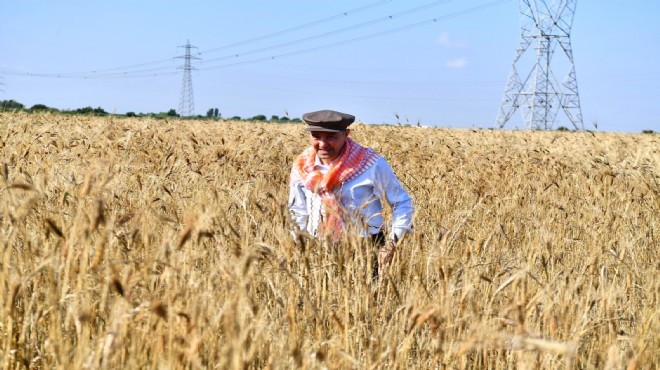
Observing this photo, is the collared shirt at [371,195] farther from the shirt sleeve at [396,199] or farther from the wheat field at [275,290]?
the wheat field at [275,290]

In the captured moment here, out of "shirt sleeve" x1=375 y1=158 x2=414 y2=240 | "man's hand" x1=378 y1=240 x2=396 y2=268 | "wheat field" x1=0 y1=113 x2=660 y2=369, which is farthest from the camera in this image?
"shirt sleeve" x1=375 y1=158 x2=414 y2=240

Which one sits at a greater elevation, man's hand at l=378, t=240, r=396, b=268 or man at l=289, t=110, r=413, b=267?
man at l=289, t=110, r=413, b=267

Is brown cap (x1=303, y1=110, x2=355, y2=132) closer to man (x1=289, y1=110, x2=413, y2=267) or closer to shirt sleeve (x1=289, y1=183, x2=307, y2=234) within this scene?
man (x1=289, y1=110, x2=413, y2=267)

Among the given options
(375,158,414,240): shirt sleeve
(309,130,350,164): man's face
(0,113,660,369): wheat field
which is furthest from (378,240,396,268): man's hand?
(309,130,350,164): man's face

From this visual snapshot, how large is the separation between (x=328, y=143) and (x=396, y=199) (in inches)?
17.5

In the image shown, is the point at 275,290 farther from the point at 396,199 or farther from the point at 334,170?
the point at 396,199

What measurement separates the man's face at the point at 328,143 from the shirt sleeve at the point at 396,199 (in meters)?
0.22

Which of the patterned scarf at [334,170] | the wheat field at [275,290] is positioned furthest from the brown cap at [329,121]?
the wheat field at [275,290]

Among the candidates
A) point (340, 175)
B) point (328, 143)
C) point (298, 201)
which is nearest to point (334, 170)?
point (340, 175)

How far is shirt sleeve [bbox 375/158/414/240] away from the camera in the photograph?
3133mm

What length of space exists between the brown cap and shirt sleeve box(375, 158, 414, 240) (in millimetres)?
278

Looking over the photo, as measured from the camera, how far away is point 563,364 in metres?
2.12

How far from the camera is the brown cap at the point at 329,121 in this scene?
316 centimetres

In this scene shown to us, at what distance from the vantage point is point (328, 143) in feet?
10.7
